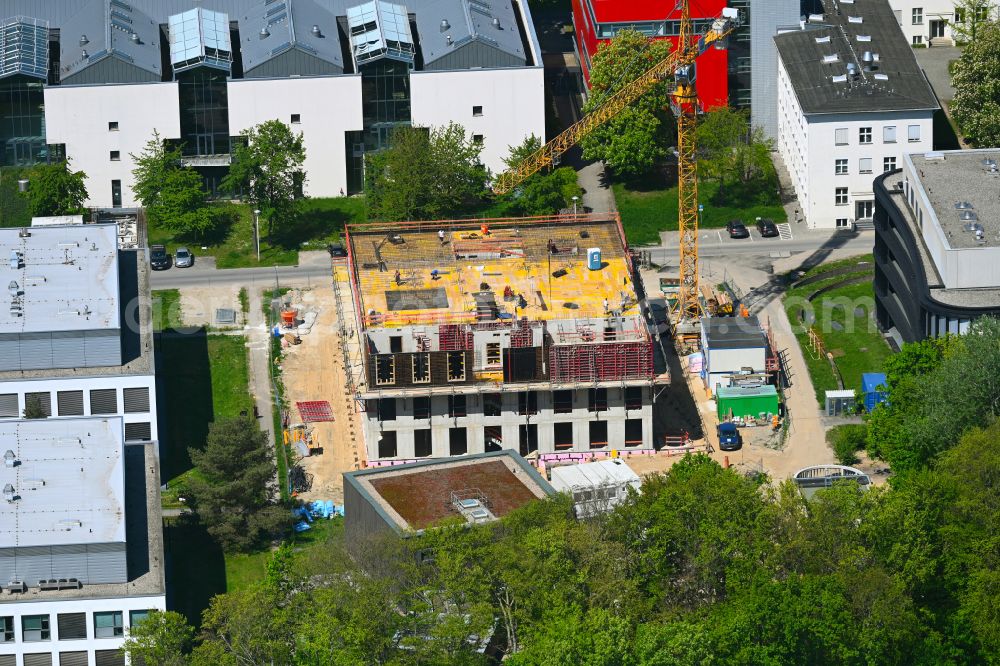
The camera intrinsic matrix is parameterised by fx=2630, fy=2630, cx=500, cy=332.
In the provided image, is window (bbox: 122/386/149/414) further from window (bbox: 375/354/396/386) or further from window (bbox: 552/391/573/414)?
window (bbox: 552/391/573/414)

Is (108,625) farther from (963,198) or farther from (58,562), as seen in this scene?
(963,198)

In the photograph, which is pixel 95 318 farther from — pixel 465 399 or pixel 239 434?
pixel 465 399

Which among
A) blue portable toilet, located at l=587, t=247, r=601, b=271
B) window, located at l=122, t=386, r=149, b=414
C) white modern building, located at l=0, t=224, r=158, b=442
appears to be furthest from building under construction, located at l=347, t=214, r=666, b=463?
white modern building, located at l=0, t=224, r=158, b=442

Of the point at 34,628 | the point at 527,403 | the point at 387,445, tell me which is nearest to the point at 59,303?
the point at 387,445

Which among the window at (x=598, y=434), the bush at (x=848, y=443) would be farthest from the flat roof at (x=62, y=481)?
the bush at (x=848, y=443)

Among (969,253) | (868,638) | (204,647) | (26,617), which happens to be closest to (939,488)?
(868,638)

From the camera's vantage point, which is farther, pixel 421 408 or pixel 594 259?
pixel 594 259

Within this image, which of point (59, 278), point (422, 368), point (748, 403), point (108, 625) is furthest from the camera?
point (748, 403)
